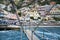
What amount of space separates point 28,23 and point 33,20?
0.23 m

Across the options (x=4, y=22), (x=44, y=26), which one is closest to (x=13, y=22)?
(x=4, y=22)

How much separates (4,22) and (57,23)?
2187mm

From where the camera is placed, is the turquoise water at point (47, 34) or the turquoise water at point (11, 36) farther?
the turquoise water at point (11, 36)

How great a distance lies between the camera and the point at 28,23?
6691mm

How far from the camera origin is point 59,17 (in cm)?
779

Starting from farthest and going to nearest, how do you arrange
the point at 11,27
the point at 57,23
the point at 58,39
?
the point at 57,23
the point at 11,27
the point at 58,39

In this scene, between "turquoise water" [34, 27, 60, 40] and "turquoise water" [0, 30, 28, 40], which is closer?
"turquoise water" [34, 27, 60, 40]

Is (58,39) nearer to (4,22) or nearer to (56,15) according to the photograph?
(4,22)

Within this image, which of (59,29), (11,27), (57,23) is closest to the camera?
(11,27)

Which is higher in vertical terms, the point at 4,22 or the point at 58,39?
the point at 4,22

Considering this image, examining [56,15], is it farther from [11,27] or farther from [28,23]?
[11,27]

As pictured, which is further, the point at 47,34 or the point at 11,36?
the point at 47,34

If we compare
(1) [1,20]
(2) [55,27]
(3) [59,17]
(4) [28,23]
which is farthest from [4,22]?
(3) [59,17]

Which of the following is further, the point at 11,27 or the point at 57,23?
the point at 57,23
